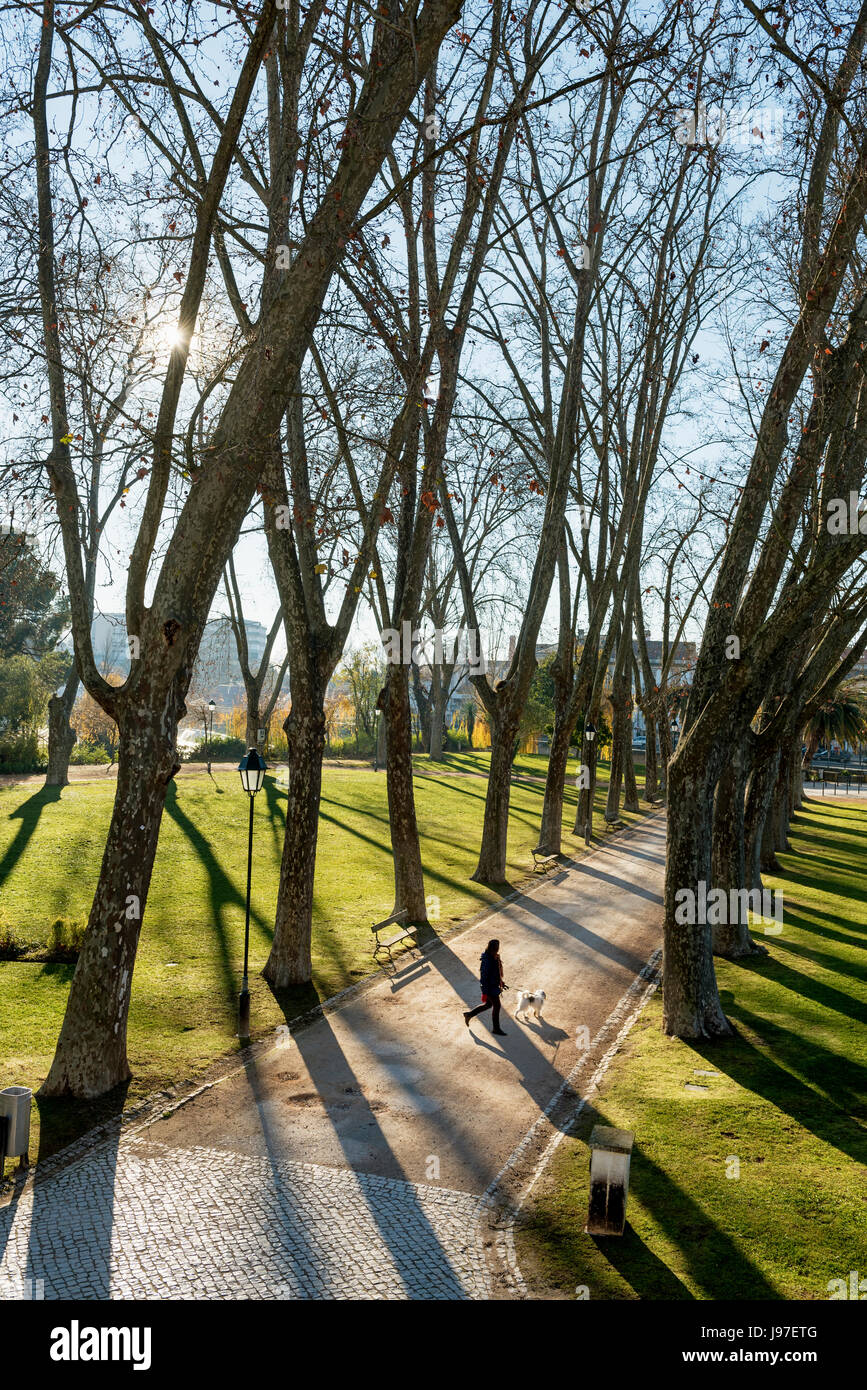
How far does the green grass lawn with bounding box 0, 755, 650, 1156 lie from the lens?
11.4 metres

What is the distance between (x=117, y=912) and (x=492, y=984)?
475 cm

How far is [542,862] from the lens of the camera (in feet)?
78.8

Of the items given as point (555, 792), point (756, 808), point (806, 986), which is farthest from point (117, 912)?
point (555, 792)

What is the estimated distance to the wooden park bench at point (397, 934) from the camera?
48.9 feet

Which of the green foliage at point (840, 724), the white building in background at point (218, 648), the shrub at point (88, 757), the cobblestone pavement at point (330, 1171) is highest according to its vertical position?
the white building in background at point (218, 648)

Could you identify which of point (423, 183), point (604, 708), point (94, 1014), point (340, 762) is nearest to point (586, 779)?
point (423, 183)

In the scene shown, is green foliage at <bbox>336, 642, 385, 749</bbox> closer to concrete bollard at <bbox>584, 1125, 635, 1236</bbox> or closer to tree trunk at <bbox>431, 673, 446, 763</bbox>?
tree trunk at <bbox>431, 673, 446, 763</bbox>

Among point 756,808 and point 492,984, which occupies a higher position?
point 756,808

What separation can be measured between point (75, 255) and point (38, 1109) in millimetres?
8258

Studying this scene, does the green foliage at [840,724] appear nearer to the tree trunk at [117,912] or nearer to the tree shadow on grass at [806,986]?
the tree shadow on grass at [806,986]

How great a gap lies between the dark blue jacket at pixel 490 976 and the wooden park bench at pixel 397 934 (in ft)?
10.2

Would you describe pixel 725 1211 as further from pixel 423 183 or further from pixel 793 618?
pixel 423 183

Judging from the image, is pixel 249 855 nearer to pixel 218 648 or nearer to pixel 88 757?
pixel 218 648

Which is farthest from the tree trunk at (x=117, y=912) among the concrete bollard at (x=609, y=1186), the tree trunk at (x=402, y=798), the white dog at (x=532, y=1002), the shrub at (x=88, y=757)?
the shrub at (x=88, y=757)
